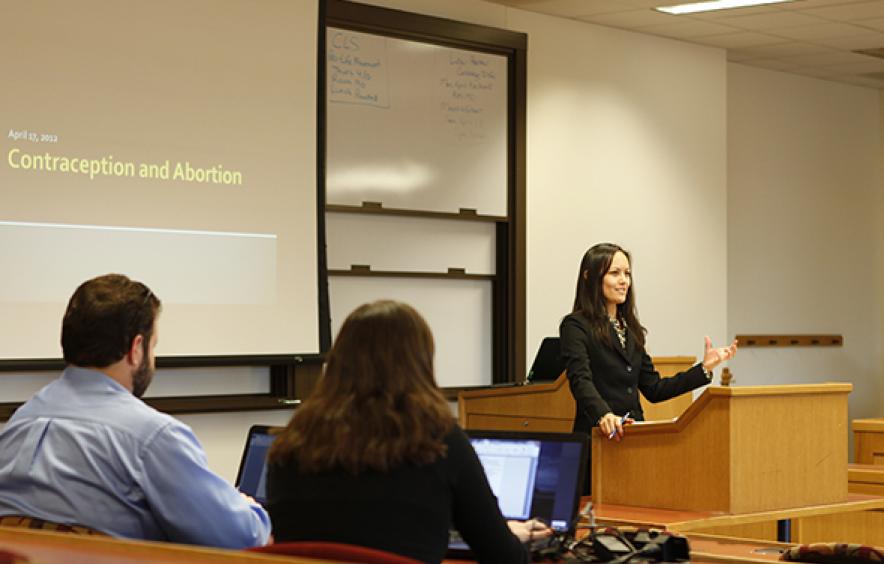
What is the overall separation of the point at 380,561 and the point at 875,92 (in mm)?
9269

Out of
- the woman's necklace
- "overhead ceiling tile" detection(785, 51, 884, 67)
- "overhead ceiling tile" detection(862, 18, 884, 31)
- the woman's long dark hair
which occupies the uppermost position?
"overhead ceiling tile" detection(785, 51, 884, 67)

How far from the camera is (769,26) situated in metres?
7.80

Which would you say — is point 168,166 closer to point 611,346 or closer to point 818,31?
point 611,346

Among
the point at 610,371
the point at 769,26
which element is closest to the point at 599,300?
the point at 610,371

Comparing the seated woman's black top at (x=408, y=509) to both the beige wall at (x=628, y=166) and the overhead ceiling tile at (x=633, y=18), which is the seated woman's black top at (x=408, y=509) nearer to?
the beige wall at (x=628, y=166)

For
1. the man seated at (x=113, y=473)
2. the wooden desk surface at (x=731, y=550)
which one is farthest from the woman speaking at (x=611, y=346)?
the man seated at (x=113, y=473)

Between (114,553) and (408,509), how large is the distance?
1.69ft

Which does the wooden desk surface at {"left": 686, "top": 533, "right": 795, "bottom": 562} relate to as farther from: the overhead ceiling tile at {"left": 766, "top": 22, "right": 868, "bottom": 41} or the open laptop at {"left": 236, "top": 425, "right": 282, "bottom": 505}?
the overhead ceiling tile at {"left": 766, "top": 22, "right": 868, "bottom": 41}

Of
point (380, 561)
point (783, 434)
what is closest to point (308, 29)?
point (783, 434)

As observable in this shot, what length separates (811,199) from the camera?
9.76 metres

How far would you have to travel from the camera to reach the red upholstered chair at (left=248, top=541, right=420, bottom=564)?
1.88 meters

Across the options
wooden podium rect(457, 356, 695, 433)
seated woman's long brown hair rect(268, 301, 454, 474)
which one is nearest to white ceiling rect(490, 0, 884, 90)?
wooden podium rect(457, 356, 695, 433)

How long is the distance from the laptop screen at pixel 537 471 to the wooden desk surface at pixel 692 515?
845 millimetres

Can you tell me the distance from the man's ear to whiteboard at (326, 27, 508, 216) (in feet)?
12.2
